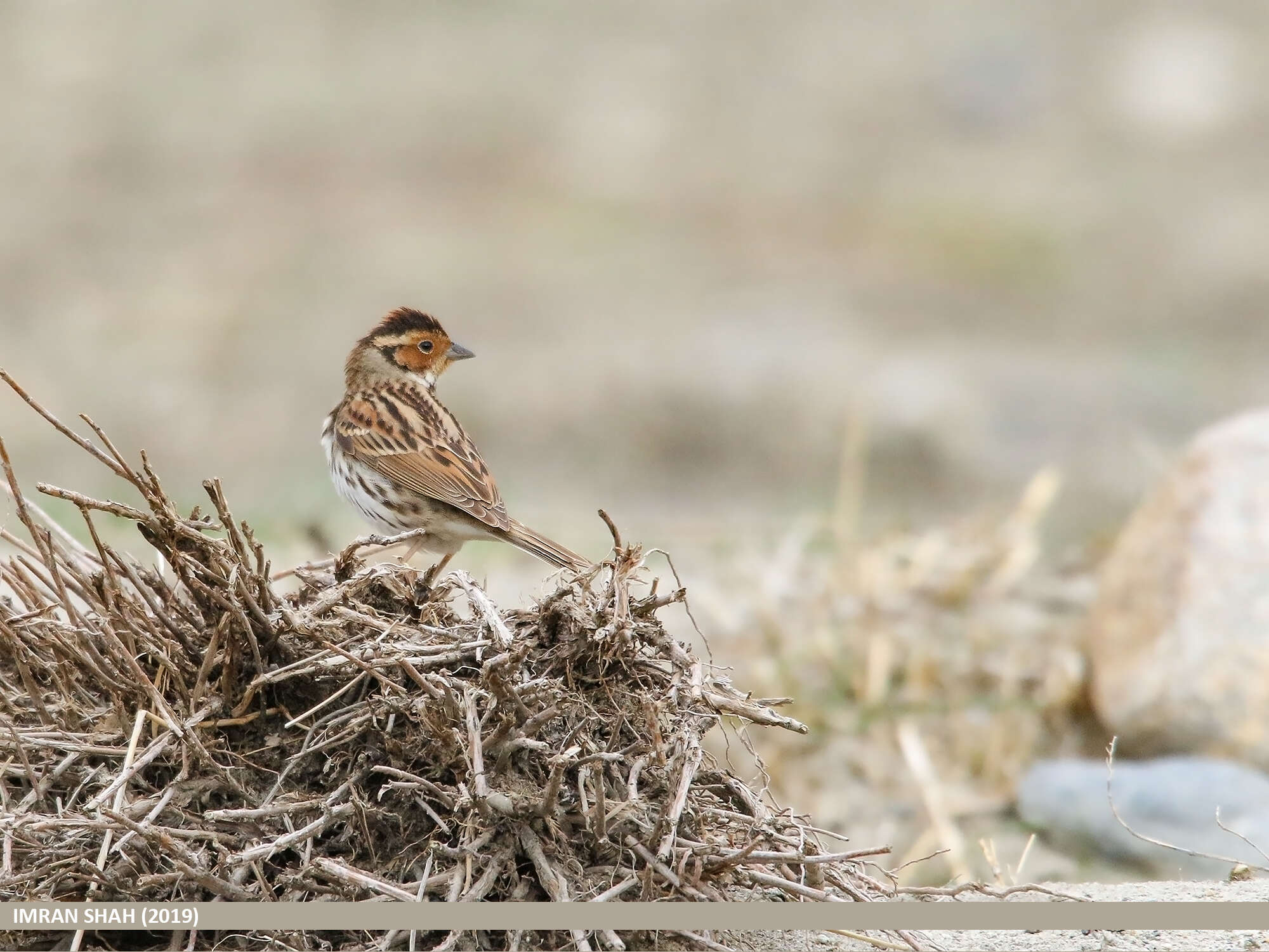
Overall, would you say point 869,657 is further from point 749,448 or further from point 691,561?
point 749,448

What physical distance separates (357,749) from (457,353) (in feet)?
8.49

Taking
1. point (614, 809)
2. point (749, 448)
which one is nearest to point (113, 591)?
point (614, 809)

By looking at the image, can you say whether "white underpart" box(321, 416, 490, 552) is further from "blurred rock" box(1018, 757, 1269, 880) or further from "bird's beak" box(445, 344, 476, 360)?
"blurred rock" box(1018, 757, 1269, 880)

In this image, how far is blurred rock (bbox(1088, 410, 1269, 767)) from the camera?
676cm

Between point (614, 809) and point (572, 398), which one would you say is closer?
point (614, 809)

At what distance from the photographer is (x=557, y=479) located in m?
10.9

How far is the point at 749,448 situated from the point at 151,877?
8464mm

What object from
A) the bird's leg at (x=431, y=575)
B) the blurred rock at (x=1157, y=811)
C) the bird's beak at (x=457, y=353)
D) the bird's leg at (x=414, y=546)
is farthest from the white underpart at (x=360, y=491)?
the blurred rock at (x=1157, y=811)
